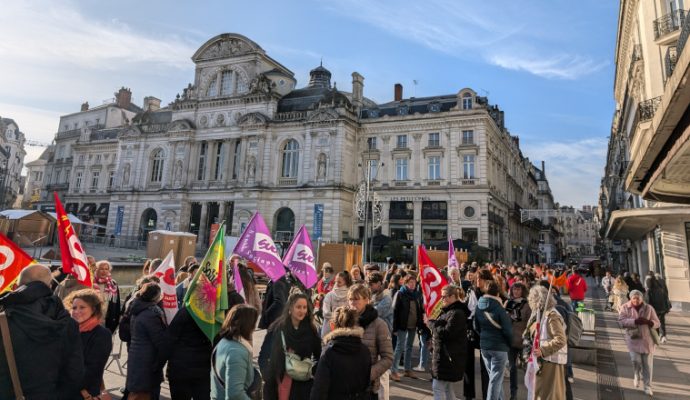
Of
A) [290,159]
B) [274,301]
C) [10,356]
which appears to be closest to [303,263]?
[274,301]

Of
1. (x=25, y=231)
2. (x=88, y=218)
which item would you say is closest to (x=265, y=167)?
(x=25, y=231)

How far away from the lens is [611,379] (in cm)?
878

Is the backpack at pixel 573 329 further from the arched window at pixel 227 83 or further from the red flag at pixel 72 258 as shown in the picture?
the arched window at pixel 227 83

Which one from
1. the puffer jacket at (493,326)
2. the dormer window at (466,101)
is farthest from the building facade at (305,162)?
the puffer jacket at (493,326)

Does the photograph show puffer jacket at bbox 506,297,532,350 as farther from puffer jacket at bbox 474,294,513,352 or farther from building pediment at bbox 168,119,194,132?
building pediment at bbox 168,119,194,132

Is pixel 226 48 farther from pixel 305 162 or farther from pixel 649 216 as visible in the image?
pixel 649 216

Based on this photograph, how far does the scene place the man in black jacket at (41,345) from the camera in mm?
3521

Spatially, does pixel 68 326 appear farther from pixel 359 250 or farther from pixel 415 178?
pixel 415 178

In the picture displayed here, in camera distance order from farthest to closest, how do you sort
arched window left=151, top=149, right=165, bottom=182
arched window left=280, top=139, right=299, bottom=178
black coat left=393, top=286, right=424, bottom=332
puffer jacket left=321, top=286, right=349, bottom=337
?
arched window left=151, top=149, right=165, bottom=182 < arched window left=280, top=139, right=299, bottom=178 < black coat left=393, top=286, right=424, bottom=332 < puffer jacket left=321, top=286, right=349, bottom=337

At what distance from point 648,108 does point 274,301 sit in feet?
62.1

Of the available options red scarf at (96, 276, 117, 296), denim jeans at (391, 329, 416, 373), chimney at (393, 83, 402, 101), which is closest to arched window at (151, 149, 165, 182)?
chimney at (393, 83, 402, 101)

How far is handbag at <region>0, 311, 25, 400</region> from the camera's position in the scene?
3.44m

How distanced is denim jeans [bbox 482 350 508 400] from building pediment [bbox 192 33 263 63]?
4682 cm

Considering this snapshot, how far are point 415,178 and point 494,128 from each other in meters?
10.1
